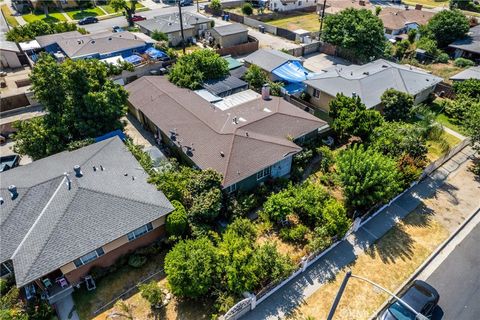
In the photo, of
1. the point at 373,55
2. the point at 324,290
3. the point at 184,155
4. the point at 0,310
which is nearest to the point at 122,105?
the point at 184,155

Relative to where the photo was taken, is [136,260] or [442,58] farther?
[442,58]

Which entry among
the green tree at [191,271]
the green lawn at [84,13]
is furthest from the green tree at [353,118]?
the green lawn at [84,13]

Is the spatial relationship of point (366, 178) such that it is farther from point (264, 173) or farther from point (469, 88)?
point (469, 88)

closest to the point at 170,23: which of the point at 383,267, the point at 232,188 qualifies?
the point at 232,188

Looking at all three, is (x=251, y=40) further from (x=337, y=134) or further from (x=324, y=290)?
(x=324, y=290)

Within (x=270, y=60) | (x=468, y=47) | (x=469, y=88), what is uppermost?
(x=270, y=60)

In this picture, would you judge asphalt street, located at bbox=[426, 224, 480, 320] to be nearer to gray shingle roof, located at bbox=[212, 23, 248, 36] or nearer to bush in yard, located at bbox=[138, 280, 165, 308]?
bush in yard, located at bbox=[138, 280, 165, 308]

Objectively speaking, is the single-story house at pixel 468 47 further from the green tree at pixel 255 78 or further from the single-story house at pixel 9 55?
the single-story house at pixel 9 55
